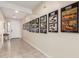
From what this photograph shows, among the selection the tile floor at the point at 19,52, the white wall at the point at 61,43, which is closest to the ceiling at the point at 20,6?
the white wall at the point at 61,43

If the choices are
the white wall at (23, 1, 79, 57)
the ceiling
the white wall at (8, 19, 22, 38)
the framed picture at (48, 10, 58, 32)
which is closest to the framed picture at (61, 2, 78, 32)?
the white wall at (23, 1, 79, 57)

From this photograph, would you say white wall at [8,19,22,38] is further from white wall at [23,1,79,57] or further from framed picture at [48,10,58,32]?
framed picture at [48,10,58,32]

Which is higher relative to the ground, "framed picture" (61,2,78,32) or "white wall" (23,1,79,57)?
"framed picture" (61,2,78,32)

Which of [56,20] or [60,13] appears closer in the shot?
[60,13]

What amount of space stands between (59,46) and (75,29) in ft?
3.63

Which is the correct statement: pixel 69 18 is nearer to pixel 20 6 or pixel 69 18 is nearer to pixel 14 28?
pixel 20 6

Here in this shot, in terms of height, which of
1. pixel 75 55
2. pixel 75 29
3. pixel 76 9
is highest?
pixel 76 9

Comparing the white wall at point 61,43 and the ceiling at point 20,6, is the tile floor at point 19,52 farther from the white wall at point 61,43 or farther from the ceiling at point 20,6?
the ceiling at point 20,6

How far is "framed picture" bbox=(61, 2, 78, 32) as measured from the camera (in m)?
3.03

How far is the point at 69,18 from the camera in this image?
3.33 meters

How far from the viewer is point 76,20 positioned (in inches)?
118

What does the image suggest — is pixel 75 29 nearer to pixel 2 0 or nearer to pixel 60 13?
pixel 60 13

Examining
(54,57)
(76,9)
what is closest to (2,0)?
(54,57)

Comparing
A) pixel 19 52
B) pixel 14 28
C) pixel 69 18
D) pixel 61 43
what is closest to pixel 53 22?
pixel 61 43
